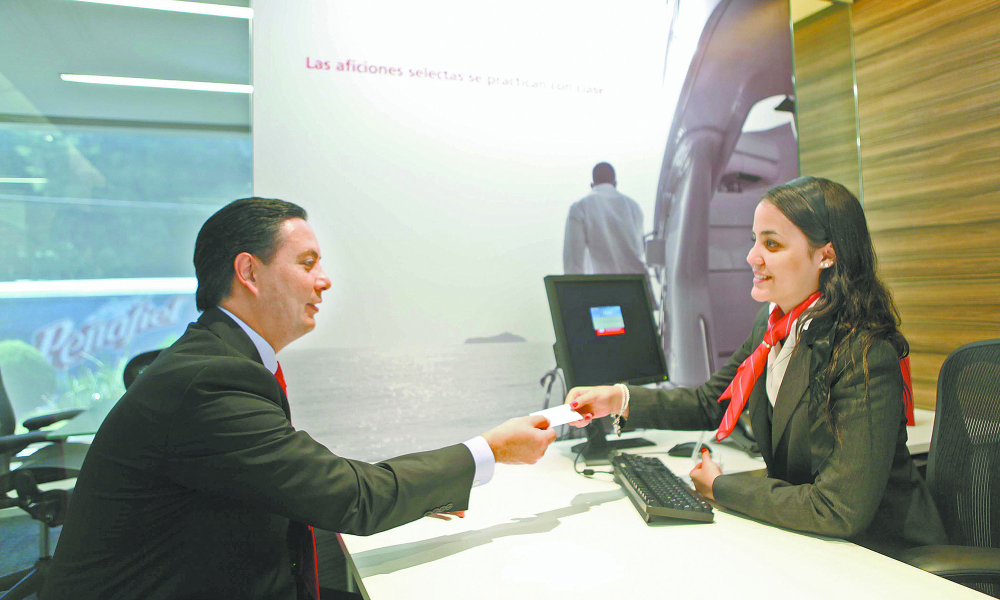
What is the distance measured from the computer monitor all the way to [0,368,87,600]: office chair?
1.76 metres

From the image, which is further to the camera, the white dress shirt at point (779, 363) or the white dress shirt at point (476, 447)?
the white dress shirt at point (779, 363)

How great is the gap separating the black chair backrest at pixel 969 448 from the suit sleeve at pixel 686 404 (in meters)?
0.55

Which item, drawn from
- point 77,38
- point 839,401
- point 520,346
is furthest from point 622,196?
point 77,38

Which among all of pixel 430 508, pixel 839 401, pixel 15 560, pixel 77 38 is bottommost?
pixel 15 560

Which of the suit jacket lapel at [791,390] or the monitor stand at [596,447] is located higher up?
the suit jacket lapel at [791,390]

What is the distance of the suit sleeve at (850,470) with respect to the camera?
1.25 meters

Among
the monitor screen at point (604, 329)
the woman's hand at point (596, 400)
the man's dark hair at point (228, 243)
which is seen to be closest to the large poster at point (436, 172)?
the monitor screen at point (604, 329)

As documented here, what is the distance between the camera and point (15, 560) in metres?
1.89

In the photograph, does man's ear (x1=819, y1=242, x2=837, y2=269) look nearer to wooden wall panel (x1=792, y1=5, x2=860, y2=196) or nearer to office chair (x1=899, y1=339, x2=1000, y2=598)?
office chair (x1=899, y1=339, x2=1000, y2=598)

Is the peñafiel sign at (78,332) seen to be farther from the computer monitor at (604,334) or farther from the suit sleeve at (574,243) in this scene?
the suit sleeve at (574,243)

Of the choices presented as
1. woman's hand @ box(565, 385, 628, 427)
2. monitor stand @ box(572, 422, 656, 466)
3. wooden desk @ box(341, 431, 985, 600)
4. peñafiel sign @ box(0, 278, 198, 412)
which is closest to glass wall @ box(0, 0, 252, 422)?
peñafiel sign @ box(0, 278, 198, 412)

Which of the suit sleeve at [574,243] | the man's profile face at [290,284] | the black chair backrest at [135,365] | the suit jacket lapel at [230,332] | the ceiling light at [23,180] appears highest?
the ceiling light at [23,180]

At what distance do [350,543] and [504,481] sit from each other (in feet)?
1.85

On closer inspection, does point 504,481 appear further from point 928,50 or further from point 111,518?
point 928,50
